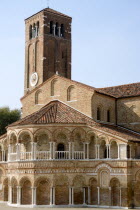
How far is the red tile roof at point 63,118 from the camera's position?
30562mm

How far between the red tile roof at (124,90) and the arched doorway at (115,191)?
9.41 m

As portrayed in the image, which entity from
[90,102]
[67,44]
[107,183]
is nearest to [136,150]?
[107,183]

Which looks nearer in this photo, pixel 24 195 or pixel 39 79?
pixel 24 195

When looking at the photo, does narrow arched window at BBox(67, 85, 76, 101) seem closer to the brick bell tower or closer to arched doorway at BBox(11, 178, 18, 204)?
arched doorway at BBox(11, 178, 18, 204)

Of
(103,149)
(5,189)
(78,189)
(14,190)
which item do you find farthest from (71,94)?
(5,189)

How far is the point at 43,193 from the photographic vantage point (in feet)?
99.0

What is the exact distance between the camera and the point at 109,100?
35938 mm

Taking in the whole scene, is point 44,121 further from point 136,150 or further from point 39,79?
point 39,79

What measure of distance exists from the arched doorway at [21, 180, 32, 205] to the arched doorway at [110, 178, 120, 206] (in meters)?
6.52

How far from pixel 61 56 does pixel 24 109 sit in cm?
1417

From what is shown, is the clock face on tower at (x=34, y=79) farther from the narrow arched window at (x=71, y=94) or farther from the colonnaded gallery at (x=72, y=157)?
the narrow arched window at (x=71, y=94)

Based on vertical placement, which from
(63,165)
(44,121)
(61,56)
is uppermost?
(61,56)

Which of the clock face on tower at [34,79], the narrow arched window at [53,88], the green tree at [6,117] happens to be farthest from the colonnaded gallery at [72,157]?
the green tree at [6,117]

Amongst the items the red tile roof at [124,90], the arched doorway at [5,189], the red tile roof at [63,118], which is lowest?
the arched doorway at [5,189]
